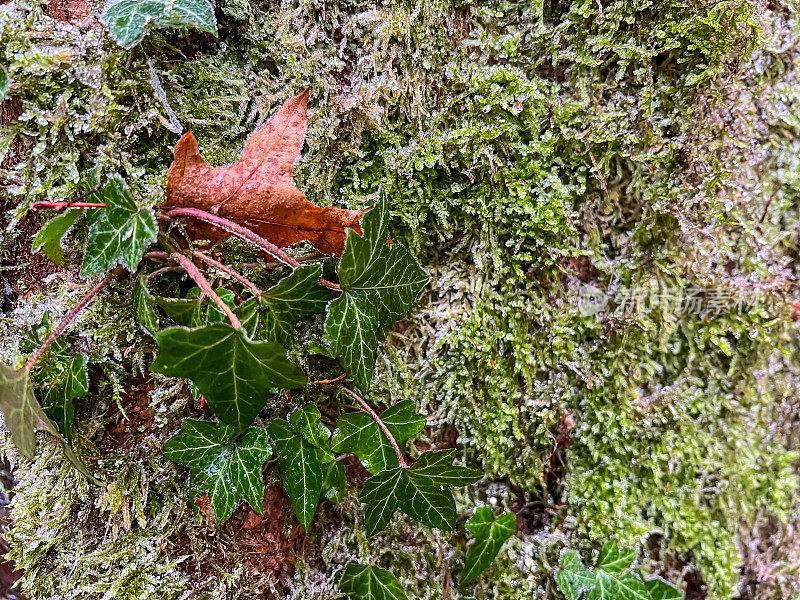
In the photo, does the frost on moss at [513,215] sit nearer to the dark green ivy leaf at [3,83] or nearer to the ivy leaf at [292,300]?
the dark green ivy leaf at [3,83]

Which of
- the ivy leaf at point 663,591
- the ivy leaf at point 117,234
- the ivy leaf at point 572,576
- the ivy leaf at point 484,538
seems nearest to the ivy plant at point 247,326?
the ivy leaf at point 117,234

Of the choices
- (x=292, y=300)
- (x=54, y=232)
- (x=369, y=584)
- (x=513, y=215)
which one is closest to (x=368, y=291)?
(x=292, y=300)

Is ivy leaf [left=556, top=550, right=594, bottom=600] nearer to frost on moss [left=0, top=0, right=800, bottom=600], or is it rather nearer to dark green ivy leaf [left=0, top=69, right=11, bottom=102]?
frost on moss [left=0, top=0, right=800, bottom=600]

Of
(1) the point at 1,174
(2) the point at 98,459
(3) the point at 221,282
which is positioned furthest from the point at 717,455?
(1) the point at 1,174

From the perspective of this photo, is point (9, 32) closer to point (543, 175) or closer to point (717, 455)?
point (543, 175)

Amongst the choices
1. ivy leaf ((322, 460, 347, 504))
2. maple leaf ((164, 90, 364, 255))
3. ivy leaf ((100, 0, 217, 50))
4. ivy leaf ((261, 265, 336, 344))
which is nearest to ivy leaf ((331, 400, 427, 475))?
ivy leaf ((322, 460, 347, 504))
